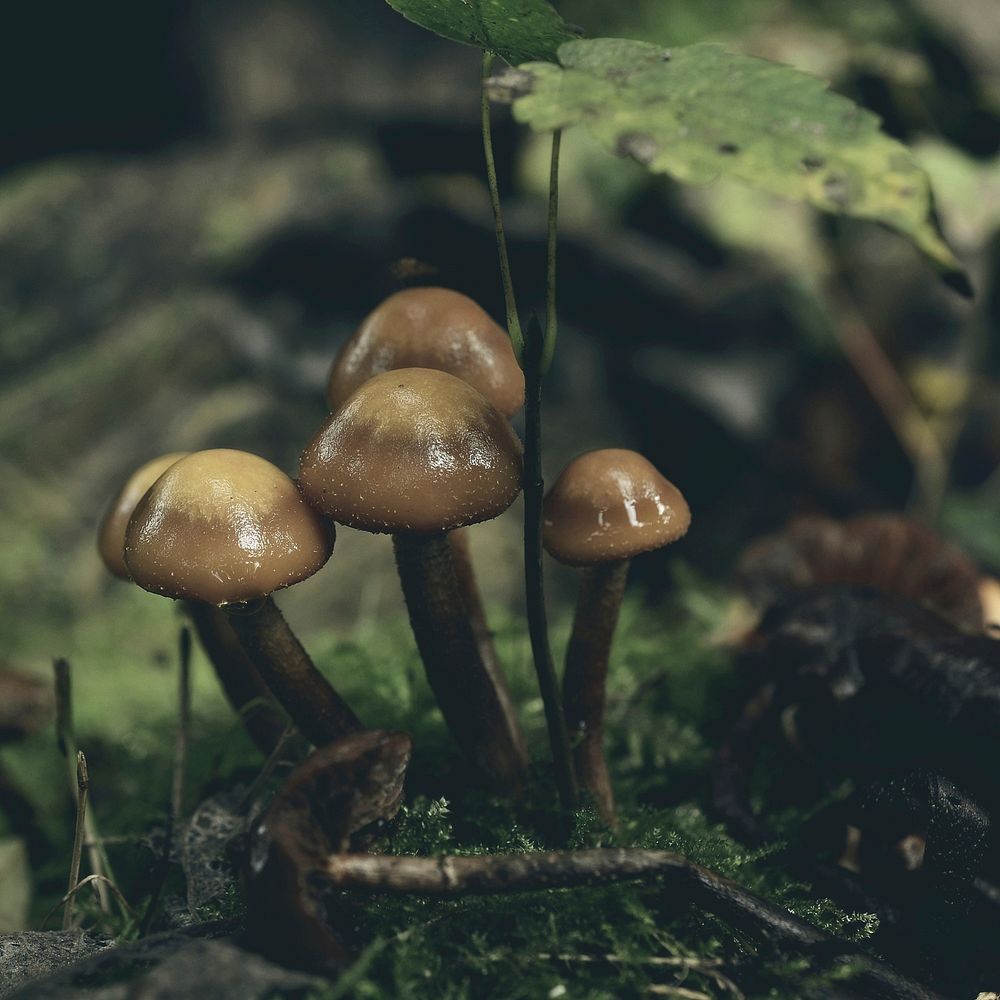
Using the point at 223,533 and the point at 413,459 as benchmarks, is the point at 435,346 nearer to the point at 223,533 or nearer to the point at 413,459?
the point at 413,459

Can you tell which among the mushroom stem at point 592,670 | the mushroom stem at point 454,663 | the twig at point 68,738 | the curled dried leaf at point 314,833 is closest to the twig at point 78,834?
the twig at point 68,738

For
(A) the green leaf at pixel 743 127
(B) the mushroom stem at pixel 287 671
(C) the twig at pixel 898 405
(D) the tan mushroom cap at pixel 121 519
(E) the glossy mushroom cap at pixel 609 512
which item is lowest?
(C) the twig at pixel 898 405

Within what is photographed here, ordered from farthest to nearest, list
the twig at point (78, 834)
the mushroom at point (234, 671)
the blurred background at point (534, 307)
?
the blurred background at point (534, 307) → the mushroom at point (234, 671) → the twig at point (78, 834)

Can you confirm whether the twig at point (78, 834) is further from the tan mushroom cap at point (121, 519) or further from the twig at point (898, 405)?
the twig at point (898, 405)

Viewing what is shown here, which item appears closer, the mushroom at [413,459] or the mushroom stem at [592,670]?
the mushroom at [413,459]

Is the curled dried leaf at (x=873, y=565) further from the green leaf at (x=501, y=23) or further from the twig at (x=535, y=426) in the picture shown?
the green leaf at (x=501, y=23)

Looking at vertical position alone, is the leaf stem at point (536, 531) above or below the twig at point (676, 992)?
above

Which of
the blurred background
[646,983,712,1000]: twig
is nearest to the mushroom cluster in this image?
[646,983,712,1000]: twig

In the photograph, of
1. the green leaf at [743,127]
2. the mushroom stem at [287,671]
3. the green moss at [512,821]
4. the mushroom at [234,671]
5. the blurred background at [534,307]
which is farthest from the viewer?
the blurred background at [534,307]
